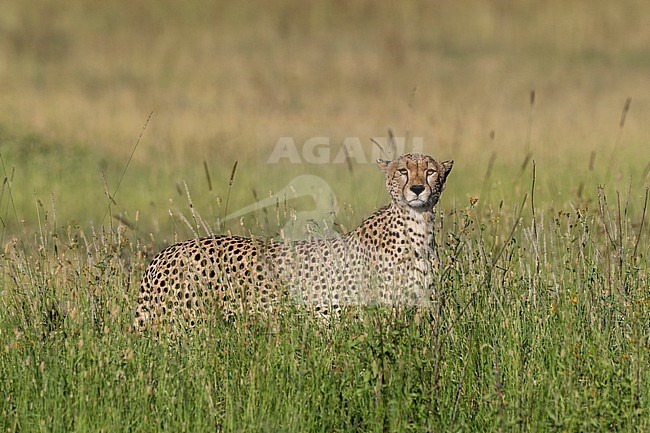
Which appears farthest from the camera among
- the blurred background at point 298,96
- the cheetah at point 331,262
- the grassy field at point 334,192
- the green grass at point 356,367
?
the blurred background at point 298,96

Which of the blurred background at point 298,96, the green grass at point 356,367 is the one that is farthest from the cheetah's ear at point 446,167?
the blurred background at point 298,96

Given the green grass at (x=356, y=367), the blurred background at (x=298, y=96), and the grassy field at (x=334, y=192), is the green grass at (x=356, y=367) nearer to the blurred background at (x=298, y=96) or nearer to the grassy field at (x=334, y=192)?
the grassy field at (x=334, y=192)

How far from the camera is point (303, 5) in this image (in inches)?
813

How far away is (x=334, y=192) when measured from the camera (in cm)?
1097

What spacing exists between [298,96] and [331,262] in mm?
11035

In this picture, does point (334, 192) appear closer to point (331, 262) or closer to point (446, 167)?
point (331, 262)

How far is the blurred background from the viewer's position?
11961 millimetres

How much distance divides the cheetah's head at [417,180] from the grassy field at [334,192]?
34cm

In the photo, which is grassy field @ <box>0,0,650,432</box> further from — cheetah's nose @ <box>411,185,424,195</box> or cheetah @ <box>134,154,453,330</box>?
cheetah's nose @ <box>411,185,424,195</box>

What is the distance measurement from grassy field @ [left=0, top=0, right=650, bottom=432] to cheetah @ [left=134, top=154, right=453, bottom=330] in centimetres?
20

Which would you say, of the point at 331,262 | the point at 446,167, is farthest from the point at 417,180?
the point at 331,262

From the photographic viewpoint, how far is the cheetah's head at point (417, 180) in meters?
5.75

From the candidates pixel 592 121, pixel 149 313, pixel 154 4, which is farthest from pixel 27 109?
pixel 149 313

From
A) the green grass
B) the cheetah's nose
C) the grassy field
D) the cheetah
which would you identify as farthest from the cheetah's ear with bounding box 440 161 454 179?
the green grass
